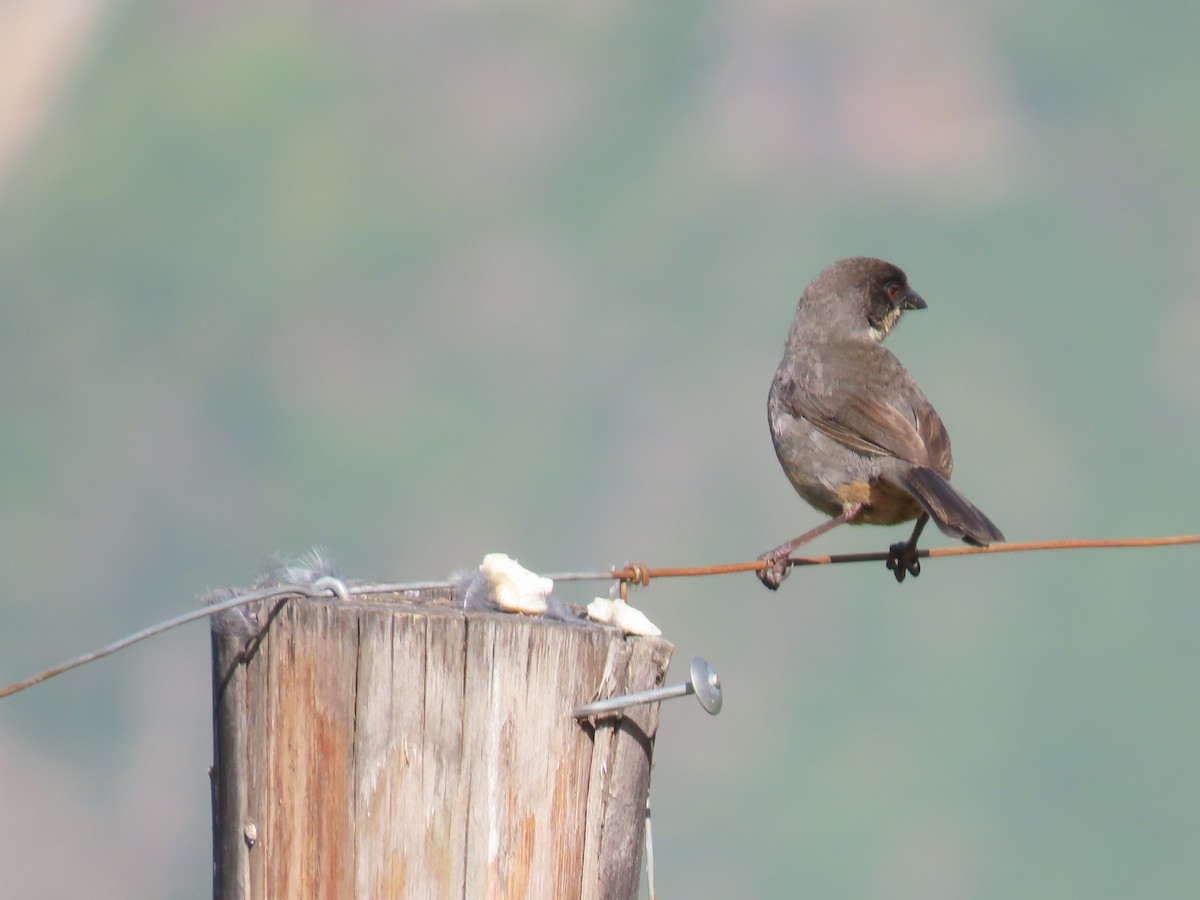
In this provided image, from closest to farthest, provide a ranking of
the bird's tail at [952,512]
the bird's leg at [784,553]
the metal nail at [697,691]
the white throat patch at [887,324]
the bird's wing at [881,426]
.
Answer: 1. the metal nail at [697,691]
2. the bird's tail at [952,512]
3. the bird's leg at [784,553]
4. the bird's wing at [881,426]
5. the white throat patch at [887,324]

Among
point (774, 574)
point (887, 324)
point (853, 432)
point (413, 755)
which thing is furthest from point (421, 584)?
point (887, 324)

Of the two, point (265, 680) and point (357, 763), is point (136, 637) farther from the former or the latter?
point (357, 763)

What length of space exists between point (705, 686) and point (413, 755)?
0.59 meters

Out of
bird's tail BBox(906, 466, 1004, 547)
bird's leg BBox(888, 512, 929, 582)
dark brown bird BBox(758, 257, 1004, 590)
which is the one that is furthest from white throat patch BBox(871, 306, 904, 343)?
bird's tail BBox(906, 466, 1004, 547)

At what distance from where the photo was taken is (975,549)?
386 centimetres

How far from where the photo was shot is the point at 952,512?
443 cm

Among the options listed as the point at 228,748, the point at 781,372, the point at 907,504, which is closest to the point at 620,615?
the point at 228,748

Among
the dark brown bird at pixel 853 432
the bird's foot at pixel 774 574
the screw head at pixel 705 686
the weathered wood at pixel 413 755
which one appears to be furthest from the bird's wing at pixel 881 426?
the weathered wood at pixel 413 755

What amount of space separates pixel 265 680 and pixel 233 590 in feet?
0.66

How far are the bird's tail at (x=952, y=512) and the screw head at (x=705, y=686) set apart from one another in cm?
180

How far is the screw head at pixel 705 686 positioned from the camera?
8.63 feet

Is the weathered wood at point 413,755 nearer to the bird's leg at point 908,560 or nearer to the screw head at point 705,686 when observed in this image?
the screw head at point 705,686

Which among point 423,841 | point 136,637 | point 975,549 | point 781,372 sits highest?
point 781,372

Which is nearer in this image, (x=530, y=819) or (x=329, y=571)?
(x=530, y=819)
